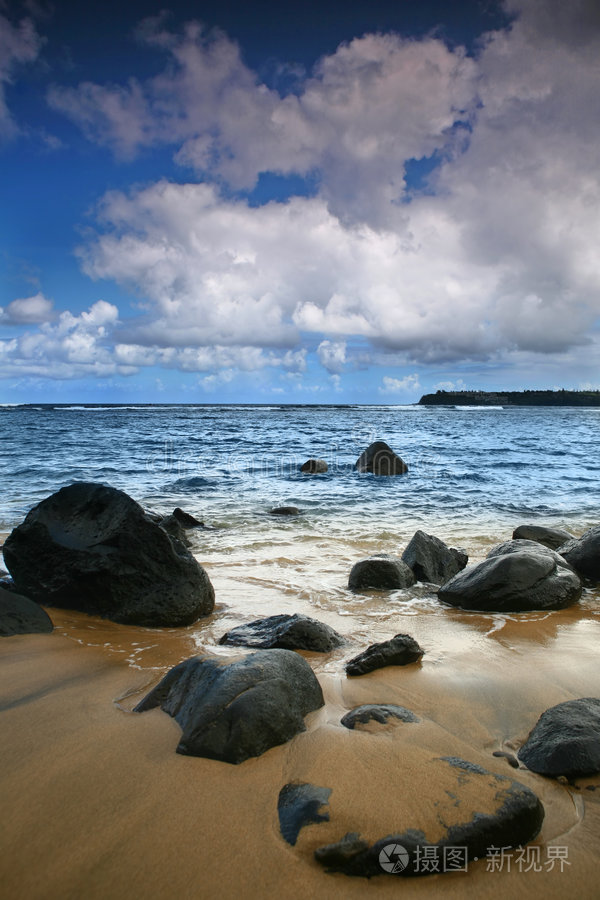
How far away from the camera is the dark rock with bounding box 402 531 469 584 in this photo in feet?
19.1

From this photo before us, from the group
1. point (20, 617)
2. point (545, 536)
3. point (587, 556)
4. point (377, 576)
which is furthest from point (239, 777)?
point (545, 536)

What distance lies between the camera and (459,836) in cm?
176

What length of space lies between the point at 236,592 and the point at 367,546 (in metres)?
2.85

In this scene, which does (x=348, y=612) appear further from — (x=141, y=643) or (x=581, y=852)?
(x=581, y=852)

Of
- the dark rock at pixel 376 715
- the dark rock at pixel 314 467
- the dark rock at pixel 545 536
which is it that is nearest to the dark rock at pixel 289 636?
the dark rock at pixel 376 715

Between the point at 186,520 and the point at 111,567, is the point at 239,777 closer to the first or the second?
the point at 111,567

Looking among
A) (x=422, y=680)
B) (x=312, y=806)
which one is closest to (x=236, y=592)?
(x=422, y=680)

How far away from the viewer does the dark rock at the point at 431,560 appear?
583 cm

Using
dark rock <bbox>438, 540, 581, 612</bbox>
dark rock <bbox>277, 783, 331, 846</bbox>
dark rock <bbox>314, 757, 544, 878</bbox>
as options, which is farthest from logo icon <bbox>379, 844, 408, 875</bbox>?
dark rock <bbox>438, 540, 581, 612</bbox>

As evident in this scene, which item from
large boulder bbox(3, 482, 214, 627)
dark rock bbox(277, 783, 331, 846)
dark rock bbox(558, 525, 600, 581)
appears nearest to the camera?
dark rock bbox(277, 783, 331, 846)

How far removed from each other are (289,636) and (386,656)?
760mm

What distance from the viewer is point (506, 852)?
1771 millimetres

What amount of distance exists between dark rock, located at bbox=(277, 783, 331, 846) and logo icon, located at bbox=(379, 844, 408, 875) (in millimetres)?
240

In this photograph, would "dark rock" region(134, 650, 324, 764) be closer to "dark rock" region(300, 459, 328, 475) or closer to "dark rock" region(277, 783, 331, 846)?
"dark rock" region(277, 783, 331, 846)
